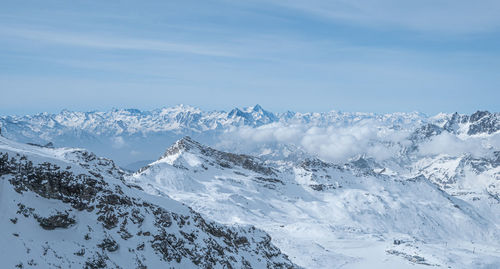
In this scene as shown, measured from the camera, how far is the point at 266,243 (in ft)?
165

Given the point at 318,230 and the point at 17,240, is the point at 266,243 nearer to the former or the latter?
the point at 17,240

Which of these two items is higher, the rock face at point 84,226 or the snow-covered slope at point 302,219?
the rock face at point 84,226

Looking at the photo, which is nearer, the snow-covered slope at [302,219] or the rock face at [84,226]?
the rock face at [84,226]

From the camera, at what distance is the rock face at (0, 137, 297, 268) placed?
948 inches

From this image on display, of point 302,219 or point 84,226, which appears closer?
point 84,226

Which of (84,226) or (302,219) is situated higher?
(84,226)

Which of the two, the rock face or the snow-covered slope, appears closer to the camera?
the rock face

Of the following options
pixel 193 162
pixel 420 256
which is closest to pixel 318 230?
pixel 420 256

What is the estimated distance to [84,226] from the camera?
27.9 m

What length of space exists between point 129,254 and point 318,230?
9535 cm

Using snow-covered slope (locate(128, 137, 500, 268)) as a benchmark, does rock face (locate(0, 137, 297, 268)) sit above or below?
above

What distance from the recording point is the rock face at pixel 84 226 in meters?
24.1

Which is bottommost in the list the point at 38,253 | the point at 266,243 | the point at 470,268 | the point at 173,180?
the point at 173,180

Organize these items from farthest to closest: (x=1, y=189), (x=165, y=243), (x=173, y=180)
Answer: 1. (x=173, y=180)
2. (x=165, y=243)
3. (x=1, y=189)
